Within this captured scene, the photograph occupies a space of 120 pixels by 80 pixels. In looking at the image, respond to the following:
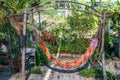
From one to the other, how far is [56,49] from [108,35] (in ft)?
7.89

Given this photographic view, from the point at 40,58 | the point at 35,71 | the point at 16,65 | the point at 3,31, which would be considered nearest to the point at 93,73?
the point at 35,71

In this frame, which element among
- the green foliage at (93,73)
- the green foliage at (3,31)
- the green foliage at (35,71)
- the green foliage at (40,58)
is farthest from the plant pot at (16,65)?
the green foliage at (93,73)

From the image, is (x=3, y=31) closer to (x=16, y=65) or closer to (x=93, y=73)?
(x=16, y=65)

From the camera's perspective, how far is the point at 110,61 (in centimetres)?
1291

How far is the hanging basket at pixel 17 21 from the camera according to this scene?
9.12m

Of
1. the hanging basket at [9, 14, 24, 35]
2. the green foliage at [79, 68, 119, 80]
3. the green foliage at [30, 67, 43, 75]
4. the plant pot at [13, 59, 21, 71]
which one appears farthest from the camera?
the plant pot at [13, 59, 21, 71]

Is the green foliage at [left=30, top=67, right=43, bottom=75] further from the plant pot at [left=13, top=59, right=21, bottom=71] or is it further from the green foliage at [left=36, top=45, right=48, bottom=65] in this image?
the green foliage at [left=36, top=45, right=48, bottom=65]

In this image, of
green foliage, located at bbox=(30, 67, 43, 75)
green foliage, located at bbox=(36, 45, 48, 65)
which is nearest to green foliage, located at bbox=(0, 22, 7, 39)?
green foliage, located at bbox=(36, 45, 48, 65)

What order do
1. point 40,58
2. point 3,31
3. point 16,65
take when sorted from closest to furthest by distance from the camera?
point 16,65 → point 40,58 → point 3,31

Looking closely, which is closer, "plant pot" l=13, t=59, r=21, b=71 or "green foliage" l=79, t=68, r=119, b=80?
"green foliage" l=79, t=68, r=119, b=80

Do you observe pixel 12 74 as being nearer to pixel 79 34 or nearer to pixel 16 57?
pixel 16 57

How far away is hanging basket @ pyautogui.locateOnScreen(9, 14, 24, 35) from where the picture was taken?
912 cm

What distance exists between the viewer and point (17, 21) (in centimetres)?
925

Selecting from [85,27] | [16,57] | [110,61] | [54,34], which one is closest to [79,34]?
[85,27]
